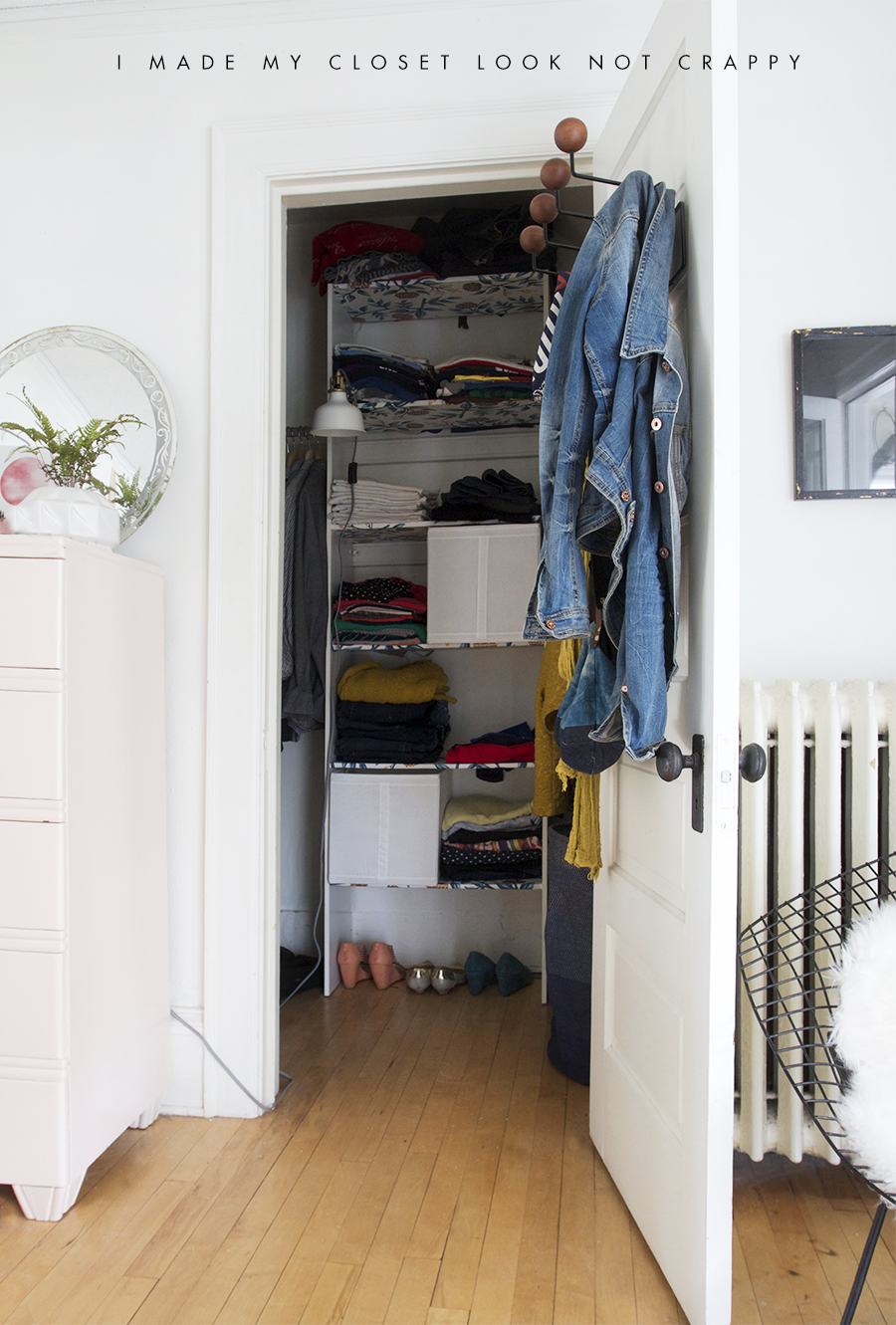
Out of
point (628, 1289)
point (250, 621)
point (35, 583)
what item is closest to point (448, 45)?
point (250, 621)

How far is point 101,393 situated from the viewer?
2090 millimetres

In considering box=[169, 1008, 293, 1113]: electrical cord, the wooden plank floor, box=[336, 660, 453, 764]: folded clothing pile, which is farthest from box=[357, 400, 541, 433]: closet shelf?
the wooden plank floor

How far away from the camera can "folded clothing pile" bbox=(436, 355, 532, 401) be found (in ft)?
9.11

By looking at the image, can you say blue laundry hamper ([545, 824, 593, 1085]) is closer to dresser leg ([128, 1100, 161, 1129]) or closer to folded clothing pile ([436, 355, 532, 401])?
dresser leg ([128, 1100, 161, 1129])

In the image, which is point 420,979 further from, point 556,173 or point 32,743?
point 556,173

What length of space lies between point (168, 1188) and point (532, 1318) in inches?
30.7

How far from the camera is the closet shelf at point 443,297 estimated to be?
2754 millimetres

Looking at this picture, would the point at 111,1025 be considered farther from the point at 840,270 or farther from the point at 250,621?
the point at 840,270

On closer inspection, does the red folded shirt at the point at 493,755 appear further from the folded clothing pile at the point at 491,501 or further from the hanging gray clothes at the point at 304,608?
the folded clothing pile at the point at 491,501

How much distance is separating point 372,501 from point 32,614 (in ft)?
4.73

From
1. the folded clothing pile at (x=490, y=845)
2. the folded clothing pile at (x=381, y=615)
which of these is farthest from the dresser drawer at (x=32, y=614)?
the folded clothing pile at (x=490, y=845)

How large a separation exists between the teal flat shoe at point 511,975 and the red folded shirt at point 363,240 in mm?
2297

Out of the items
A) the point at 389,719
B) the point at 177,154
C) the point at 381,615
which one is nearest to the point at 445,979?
the point at 389,719

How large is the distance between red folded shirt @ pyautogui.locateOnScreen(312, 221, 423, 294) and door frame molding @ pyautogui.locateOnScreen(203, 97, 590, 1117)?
68 cm
